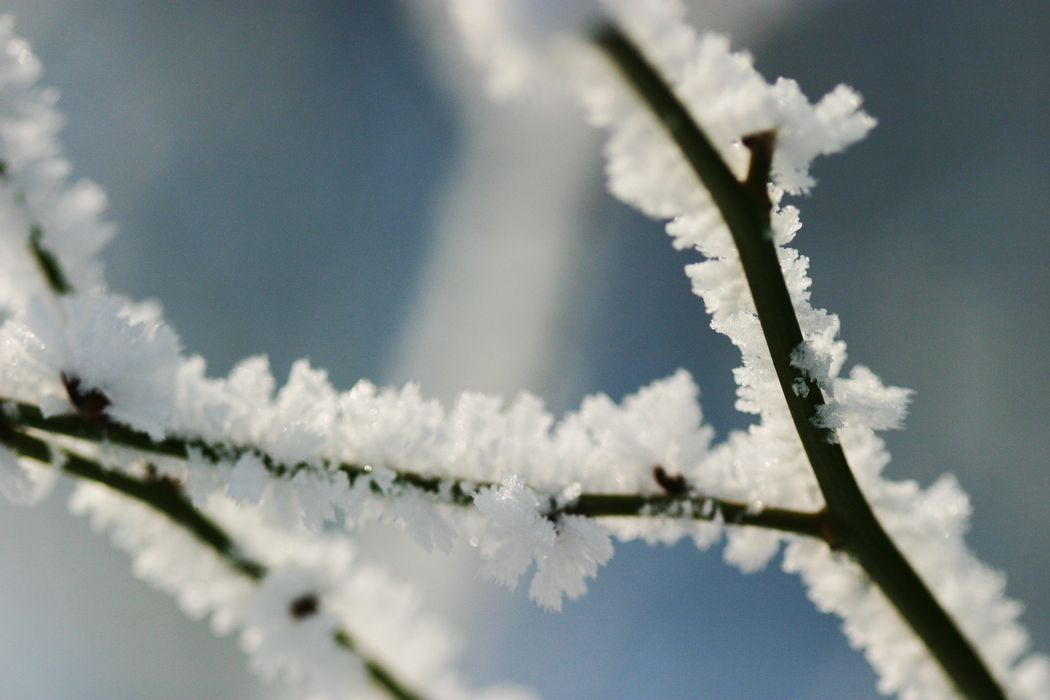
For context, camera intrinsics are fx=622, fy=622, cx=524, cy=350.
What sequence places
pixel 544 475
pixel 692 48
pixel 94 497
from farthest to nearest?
pixel 94 497, pixel 544 475, pixel 692 48

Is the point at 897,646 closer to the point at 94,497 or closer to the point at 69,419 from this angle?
the point at 69,419

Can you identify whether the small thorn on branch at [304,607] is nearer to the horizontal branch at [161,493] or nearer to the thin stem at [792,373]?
the horizontal branch at [161,493]

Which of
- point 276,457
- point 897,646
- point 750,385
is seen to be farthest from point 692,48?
point 897,646

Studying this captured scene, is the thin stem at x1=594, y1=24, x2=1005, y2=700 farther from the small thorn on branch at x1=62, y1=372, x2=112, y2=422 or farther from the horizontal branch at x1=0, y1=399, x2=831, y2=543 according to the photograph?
the small thorn on branch at x1=62, y1=372, x2=112, y2=422

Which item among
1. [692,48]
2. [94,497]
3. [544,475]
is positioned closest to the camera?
[692,48]

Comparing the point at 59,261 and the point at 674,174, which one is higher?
the point at 674,174

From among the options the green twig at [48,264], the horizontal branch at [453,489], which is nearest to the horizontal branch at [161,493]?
the horizontal branch at [453,489]

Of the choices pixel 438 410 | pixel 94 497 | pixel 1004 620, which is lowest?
pixel 94 497

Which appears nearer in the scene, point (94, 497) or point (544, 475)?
point (544, 475)
